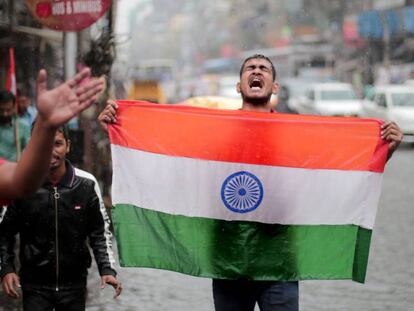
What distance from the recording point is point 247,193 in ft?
16.5

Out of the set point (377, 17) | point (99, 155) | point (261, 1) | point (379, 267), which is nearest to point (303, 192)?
point (379, 267)

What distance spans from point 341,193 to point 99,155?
21.1 ft

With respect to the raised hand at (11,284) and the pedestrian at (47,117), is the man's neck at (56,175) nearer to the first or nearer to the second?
the raised hand at (11,284)

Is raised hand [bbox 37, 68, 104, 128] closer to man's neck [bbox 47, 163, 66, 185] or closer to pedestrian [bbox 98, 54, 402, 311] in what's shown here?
man's neck [bbox 47, 163, 66, 185]

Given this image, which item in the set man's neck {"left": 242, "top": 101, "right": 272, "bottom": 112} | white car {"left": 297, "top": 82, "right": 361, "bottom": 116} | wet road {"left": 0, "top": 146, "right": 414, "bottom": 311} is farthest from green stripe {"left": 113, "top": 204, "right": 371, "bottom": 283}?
white car {"left": 297, "top": 82, "right": 361, "bottom": 116}

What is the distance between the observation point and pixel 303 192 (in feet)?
16.8

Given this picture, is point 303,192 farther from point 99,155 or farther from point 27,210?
point 99,155

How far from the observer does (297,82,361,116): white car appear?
31.8m

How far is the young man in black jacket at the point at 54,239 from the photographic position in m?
4.81

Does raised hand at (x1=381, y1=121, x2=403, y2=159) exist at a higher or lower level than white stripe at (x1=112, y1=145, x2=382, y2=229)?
higher

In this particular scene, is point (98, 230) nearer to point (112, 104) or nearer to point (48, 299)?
point (48, 299)

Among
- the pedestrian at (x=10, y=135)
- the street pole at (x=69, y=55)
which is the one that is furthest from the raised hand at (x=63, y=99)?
the street pole at (x=69, y=55)

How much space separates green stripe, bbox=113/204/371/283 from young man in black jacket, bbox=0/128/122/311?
32 centimetres

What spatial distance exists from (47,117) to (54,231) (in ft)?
6.86
